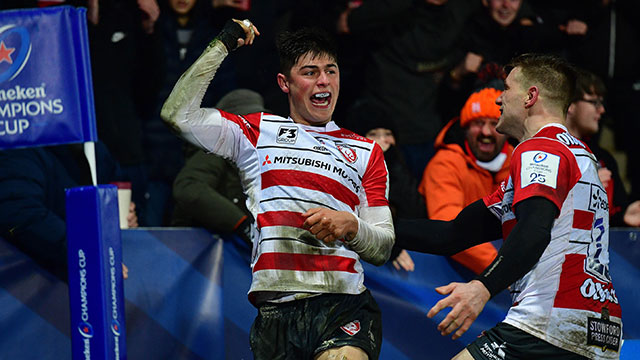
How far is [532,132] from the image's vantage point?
13.6 ft

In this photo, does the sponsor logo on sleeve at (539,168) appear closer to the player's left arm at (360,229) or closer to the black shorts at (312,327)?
the player's left arm at (360,229)

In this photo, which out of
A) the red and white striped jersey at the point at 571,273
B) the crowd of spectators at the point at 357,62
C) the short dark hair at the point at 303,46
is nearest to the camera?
the red and white striped jersey at the point at 571,273

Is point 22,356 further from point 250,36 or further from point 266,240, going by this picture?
point 250,36

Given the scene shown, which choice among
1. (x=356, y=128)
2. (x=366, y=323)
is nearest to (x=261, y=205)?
(x=366, y=323)

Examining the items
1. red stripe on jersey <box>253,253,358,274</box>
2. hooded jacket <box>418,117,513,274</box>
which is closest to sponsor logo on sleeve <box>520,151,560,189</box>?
red stripe on jersey <box>253,253,358,274</box>

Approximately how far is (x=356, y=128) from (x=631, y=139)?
3.14 meters

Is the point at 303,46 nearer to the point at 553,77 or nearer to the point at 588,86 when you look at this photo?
the point at 553,77

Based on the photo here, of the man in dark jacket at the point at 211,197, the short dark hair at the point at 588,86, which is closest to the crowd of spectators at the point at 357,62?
the man in dark jacket at the point at 211,197

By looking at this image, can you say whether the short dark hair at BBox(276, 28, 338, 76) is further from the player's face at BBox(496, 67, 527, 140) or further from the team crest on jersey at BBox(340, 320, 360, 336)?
the team crest on jersey at BBox(340, 320, 360, 336)

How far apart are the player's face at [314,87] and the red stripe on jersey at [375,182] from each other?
33 centimetres

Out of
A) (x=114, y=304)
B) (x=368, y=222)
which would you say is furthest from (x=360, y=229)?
(x=114, y=304)

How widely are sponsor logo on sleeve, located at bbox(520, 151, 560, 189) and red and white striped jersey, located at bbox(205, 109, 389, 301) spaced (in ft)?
2.71

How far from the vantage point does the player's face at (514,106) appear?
4211 millimetres

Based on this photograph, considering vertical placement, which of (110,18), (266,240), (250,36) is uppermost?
(110,18)
